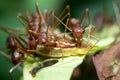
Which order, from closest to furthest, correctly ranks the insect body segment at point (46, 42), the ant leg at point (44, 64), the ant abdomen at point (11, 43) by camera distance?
1. the ant leg at point (44, 64)
2. the insect body segment at point (46, 42)
3. the ant abdomen at point (11, 43)

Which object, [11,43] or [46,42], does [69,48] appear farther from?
[11,43]

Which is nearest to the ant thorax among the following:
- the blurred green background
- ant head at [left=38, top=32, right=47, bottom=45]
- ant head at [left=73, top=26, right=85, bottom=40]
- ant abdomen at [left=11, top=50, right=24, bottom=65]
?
ant head at [left=73, top=26, right=85, bottom=40]

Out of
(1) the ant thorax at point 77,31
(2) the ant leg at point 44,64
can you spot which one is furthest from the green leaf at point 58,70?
(1) the ant thorax at point 77,31

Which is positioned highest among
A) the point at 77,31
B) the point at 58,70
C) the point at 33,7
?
the point at 33,7

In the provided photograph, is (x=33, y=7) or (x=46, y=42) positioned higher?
(x=33, y=7)

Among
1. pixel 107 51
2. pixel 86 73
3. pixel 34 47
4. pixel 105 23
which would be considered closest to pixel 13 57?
pixel 34 47

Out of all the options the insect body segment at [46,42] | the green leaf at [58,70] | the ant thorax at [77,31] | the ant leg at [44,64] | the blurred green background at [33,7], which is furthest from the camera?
the blurred green background at [33,7]

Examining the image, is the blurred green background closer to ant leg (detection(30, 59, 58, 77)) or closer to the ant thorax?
the ant thorax

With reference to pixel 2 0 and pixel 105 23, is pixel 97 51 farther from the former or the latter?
pixel 2 0

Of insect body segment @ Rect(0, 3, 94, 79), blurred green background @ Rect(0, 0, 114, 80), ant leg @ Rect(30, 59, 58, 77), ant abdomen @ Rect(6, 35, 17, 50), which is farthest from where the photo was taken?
blurred green background @ Rect(0, 0, 114, 80)

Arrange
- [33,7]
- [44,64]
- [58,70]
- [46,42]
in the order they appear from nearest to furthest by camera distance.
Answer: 1. [58,70]
2. [44,64]
3. [46,42]
4. [33,7]

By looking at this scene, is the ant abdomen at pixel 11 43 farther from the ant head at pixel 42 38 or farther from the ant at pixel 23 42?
the ant head at pixel 42 38

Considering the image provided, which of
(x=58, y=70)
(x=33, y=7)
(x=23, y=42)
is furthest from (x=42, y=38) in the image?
(x=33, y=7)
